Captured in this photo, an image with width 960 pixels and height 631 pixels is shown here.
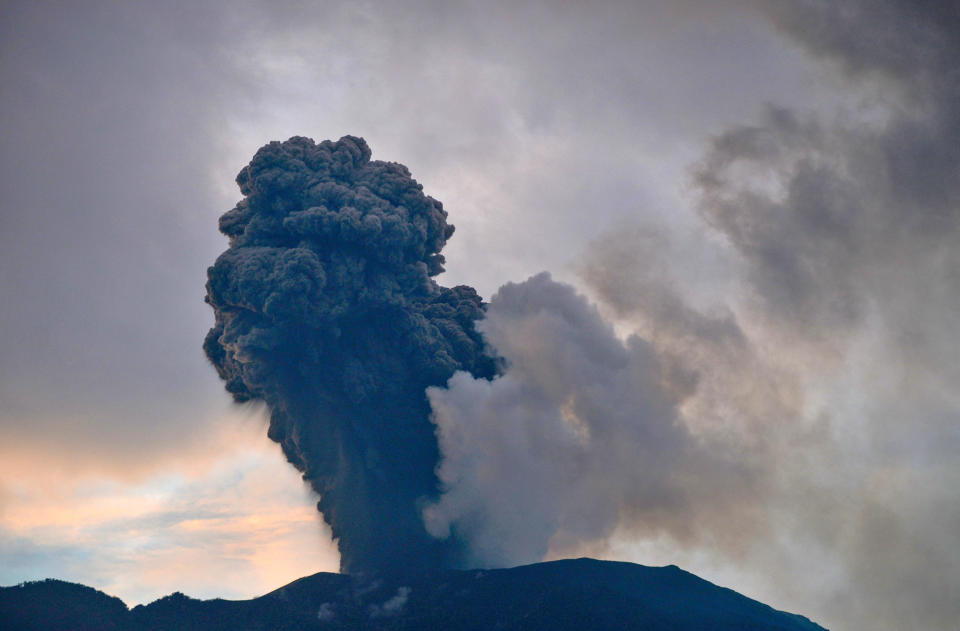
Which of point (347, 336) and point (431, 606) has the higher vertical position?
point (347, 336)

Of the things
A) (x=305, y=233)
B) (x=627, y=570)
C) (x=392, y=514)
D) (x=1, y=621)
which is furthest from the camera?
(x=627, y=570)

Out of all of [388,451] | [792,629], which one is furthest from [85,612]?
[792,629]

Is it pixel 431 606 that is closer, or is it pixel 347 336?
pixel 431 606

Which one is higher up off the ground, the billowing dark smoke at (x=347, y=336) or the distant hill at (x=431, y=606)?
the billowing dark smoke at (x=347, y=336)

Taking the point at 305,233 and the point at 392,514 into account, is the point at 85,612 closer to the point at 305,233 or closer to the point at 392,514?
the point at 392,514
